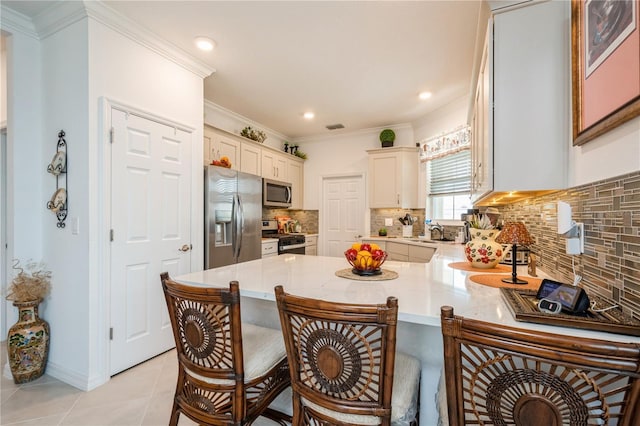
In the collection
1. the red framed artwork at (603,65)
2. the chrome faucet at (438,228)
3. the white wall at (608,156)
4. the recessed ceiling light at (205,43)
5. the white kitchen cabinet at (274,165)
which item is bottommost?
the chrome faucet at (438,228)

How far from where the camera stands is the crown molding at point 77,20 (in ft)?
6.73

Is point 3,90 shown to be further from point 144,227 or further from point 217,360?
point 217,360

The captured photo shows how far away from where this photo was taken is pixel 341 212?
17.5 feet

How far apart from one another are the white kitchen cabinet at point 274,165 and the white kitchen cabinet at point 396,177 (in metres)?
1.52

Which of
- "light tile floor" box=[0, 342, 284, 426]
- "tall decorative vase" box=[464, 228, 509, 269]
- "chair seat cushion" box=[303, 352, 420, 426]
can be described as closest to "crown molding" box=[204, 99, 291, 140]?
"light tile floor" box=[0, 342, 284, 426]

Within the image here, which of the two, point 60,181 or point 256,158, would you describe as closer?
point 60,181

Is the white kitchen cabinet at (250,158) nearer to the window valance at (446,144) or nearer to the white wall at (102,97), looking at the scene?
the white wall at (102,97)

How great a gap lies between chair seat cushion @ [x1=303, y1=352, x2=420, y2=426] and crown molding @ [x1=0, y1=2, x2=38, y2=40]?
10.6 feet

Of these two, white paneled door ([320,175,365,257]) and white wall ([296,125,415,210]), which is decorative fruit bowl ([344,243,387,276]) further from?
white wall ([296,125,415,210])

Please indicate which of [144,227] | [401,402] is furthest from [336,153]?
[401,402]

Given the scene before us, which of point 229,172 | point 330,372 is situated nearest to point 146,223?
point 229,172

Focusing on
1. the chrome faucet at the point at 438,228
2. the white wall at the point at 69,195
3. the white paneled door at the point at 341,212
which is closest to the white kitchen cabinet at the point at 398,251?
the chrome faucet at the point at 438,228

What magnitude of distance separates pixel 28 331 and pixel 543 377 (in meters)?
3.00

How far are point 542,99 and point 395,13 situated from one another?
1364 mm
